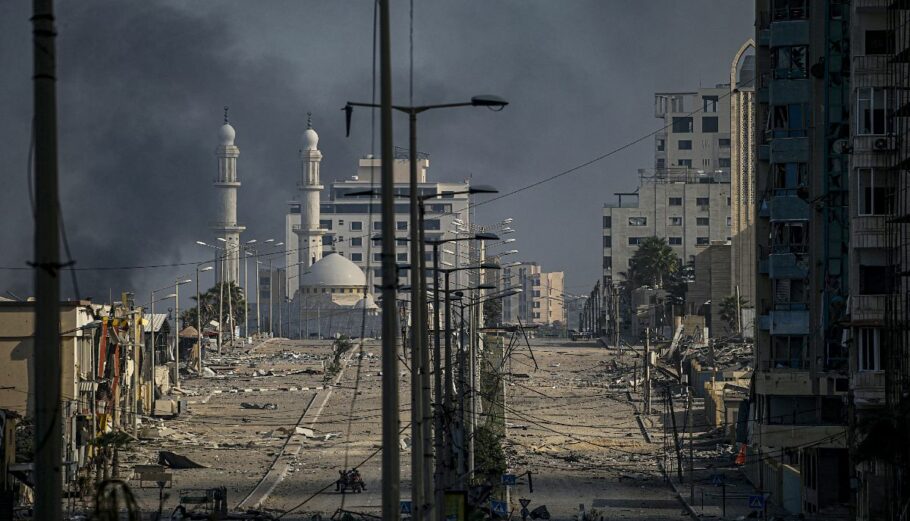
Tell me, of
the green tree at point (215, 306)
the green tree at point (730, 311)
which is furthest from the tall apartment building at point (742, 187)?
the green tree at point (215, 306)

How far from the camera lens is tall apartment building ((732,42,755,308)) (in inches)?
5507

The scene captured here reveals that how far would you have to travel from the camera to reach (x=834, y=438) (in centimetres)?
5375

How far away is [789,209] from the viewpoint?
61.3m

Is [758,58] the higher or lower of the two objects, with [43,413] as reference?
higher

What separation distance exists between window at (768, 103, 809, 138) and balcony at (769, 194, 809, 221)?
2120 mm

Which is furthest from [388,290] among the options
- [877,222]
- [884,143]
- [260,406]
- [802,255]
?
[260,406]

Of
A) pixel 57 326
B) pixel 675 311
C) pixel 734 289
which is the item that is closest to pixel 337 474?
pixel 57 326

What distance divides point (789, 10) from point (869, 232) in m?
16.7

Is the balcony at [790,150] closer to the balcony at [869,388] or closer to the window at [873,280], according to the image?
the window at [873,280]

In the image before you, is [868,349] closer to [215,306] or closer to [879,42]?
[879,42]

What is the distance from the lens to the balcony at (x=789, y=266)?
2409 inches

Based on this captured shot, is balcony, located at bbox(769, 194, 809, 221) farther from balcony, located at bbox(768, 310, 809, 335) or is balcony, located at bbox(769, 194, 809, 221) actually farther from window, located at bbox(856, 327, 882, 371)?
window, located at bbox(856, 327, 882, 371)

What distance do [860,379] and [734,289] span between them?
10498cm

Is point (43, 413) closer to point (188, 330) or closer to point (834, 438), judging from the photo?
point (834, 438)
